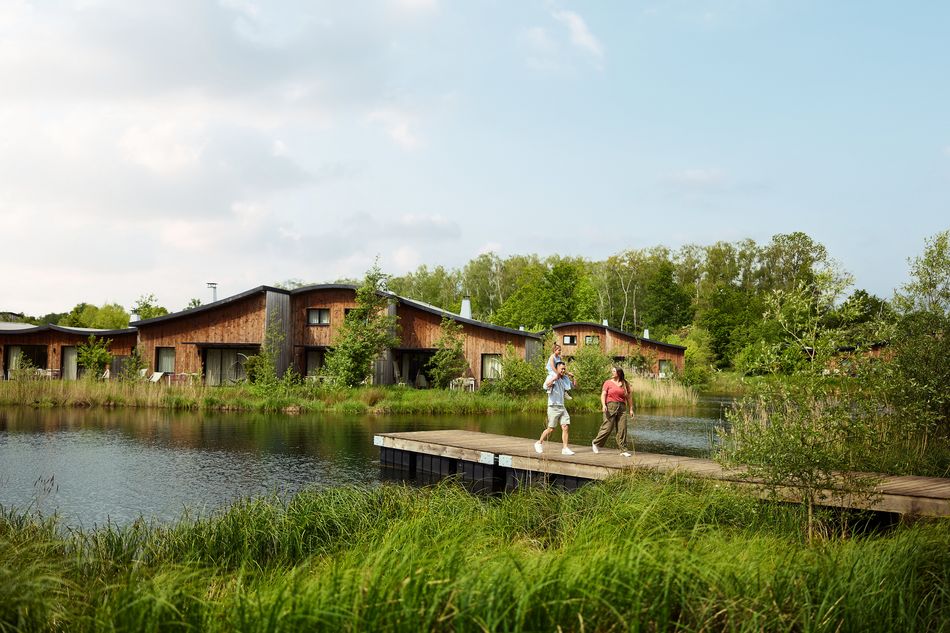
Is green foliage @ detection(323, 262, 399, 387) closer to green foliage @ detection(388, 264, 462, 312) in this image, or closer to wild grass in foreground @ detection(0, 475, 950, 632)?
wild grass in foreground @ detection(0, 475, 950, 632)

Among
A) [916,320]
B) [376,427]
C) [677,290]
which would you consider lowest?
[376,427]

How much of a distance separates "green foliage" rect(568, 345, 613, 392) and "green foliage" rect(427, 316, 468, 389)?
5.47 meters

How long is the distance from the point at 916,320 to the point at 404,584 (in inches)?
556

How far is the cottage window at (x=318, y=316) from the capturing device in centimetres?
3859

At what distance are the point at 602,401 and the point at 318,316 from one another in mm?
27058

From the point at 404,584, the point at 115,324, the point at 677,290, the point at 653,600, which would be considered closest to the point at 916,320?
the point at 653,600

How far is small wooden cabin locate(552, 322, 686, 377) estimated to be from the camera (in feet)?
157

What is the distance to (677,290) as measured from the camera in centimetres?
7112

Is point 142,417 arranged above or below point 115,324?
below

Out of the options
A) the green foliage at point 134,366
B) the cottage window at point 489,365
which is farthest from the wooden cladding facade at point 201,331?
the cottage window at point 489,365

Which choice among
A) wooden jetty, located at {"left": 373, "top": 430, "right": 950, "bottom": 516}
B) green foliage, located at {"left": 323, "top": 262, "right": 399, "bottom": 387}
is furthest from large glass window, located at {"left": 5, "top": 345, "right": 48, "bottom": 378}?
wooden jetty, located at {"left": 373, "top": 430, "right": 950, "bottom": 516}

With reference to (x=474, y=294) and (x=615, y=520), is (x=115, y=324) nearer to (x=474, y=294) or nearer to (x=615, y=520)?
(x=474, y=294)

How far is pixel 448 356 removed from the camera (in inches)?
1416

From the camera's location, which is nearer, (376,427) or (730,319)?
(376,427)
